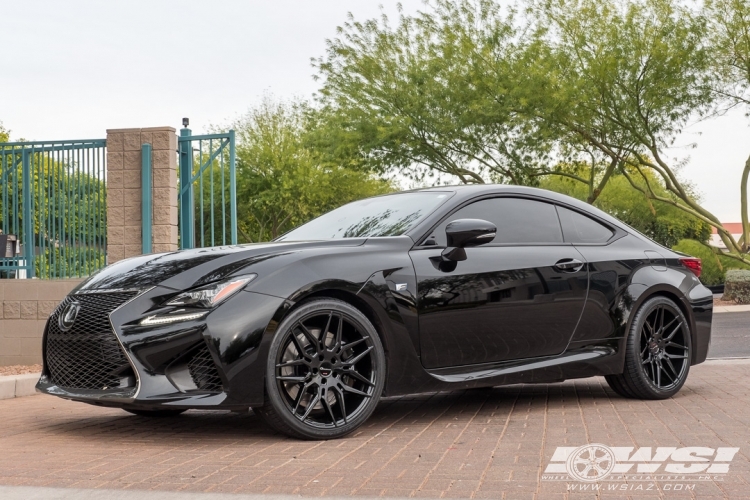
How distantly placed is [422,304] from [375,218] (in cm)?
91

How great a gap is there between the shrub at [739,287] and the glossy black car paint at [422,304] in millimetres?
21720

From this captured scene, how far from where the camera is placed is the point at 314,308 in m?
5.45

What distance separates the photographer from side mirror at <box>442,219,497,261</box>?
6.01 m

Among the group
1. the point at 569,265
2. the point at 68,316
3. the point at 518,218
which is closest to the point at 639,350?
the point at 569,265

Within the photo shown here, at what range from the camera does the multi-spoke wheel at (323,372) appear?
5.34 metres

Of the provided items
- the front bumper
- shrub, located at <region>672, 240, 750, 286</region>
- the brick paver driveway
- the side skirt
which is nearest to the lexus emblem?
the front bumper

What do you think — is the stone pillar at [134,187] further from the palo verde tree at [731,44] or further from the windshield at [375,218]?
the palo verde tree at [731,44]

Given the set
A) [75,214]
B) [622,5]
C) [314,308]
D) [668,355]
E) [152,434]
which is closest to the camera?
[314,308]

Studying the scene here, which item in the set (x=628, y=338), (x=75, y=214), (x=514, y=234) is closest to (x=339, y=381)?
(x=514, y=234)

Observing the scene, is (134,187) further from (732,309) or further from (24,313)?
(732,309)

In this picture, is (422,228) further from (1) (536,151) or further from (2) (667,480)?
(1) (536,151)

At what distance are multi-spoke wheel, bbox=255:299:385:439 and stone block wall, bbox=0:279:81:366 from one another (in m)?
7.22

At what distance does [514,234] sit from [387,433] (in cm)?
178

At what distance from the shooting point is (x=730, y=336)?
52.1ft
